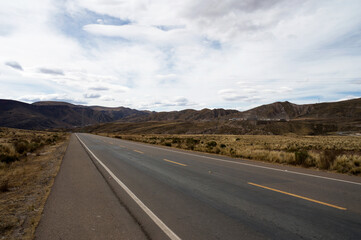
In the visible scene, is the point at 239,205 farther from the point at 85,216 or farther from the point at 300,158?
the point at 300,158

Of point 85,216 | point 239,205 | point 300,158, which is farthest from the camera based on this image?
point 300,158

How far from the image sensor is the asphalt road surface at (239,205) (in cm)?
423

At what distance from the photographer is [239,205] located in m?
5.61

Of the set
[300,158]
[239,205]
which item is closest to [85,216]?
[239,205]

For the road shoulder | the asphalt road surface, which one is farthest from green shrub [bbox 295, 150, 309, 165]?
the road shoulder

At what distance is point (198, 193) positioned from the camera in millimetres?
6684

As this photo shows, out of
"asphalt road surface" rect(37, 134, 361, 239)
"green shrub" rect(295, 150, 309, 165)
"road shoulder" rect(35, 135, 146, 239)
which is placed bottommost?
"road shoulder" rect(35, 135, 146, 239)

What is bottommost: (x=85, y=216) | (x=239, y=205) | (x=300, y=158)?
(x=85, y=216)

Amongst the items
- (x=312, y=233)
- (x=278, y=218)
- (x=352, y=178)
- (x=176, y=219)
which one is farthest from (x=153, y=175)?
(x=352, y=178)

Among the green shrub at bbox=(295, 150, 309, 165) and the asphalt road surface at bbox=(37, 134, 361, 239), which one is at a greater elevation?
the green shrub at bbox=(295, 150, 309, 165)

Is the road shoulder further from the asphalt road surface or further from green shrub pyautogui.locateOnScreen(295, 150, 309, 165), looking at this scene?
green shrub pyautogui.locateOnScreen(295, 150, 309, 165)

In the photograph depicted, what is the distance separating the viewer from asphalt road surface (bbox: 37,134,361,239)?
4.23 m

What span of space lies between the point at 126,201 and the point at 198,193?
202 cm

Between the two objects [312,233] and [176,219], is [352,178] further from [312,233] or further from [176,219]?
[176,219]
